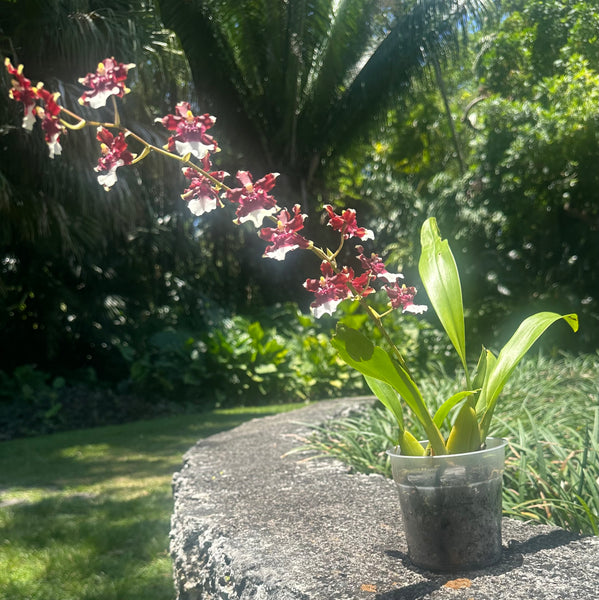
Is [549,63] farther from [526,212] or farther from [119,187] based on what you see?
[119,187]

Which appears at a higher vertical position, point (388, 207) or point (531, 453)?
point (388, 207)

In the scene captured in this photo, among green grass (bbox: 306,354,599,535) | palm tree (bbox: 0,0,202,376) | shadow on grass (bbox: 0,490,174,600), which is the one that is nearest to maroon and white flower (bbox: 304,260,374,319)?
green grass (bbox: 306,354,599,535)

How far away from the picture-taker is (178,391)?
23.9 feet

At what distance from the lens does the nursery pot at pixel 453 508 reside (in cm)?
147

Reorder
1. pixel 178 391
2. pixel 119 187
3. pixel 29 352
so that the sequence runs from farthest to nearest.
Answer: pixel 29 352 → pixel 178 391 → pixel 119 187

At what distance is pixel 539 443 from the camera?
211 centimetres

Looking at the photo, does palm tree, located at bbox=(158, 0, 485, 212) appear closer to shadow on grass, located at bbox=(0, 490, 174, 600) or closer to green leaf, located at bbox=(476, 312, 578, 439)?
shadow on grass, located at bbox=(0, 490, 174, 600)

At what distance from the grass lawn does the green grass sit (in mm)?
876

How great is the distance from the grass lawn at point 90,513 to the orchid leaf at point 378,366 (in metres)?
1.33

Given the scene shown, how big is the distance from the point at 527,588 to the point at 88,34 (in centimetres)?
554

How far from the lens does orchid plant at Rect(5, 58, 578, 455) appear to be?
1.33 meters

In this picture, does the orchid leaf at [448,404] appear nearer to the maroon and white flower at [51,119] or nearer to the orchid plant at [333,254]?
the orchid plant at [333,254]

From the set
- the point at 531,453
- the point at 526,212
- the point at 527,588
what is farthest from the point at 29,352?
the point at 527,588

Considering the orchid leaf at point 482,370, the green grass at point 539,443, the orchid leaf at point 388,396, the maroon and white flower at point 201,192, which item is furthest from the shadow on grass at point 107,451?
the maroon and white flower at point 201,192
